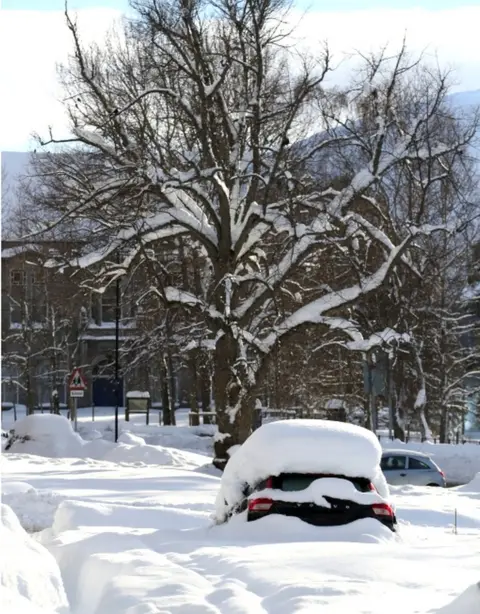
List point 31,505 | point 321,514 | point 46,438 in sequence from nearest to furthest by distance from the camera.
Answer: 1. point 321,514
2. point 31,505
3. point 46,438

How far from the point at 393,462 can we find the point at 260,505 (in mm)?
18256

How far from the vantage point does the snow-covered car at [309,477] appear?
43.8ft

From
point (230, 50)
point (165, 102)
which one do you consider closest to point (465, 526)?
Answer: point (230, 50)

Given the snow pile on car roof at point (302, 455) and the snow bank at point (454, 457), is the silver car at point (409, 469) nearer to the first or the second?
the snow bank at point (454, 457)

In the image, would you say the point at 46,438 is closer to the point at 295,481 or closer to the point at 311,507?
the point at 295,481

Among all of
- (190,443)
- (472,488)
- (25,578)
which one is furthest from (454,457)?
(25,578)

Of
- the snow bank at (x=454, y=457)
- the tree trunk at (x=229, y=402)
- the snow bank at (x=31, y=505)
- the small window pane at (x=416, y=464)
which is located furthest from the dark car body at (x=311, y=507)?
the snow bank at (x=454, y=457)

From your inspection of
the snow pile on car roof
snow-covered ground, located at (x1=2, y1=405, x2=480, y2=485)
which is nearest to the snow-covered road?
the snow pile on car roof

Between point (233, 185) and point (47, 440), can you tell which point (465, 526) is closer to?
point (233, 185)

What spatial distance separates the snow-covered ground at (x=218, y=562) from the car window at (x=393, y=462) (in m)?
10.8

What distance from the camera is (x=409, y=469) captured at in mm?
31031

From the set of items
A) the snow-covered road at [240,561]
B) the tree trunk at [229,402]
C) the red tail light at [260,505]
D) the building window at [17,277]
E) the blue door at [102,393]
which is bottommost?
the snow-covered road at [240,561]

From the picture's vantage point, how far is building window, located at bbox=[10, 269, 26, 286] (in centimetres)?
6616

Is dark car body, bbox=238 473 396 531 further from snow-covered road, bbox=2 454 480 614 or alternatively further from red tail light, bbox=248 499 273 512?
snow-covered road, bbox=2 454 480 614
